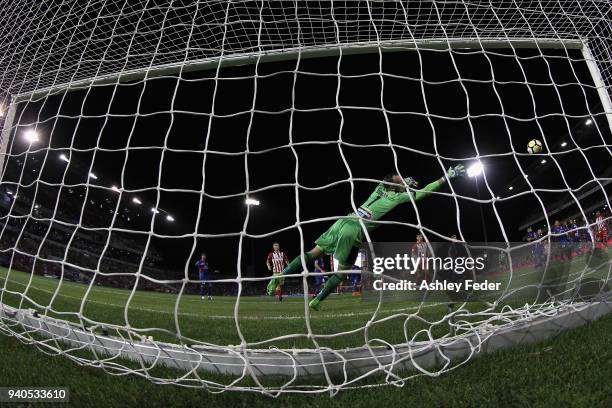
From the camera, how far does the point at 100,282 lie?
15867 mm

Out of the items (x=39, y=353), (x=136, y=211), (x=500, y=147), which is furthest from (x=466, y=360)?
(x=136, y=211)

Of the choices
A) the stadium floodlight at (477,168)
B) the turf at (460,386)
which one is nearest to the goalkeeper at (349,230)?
the stadium floodlight at (477,168)

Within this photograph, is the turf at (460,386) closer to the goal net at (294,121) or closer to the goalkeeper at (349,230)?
the goal net at (294,121)

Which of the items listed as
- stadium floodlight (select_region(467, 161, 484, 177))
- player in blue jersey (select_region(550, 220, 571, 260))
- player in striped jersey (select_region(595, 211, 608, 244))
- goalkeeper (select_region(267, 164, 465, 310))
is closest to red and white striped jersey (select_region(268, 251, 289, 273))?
stadium floodlight (select_region(467, 161, 484, 177))

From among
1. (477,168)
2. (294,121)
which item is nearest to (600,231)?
(477,168)

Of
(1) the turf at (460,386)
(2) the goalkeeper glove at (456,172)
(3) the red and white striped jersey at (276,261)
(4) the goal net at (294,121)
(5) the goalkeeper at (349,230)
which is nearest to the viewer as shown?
(1) the turf at (460,386)

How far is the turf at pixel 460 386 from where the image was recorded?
1310 mm

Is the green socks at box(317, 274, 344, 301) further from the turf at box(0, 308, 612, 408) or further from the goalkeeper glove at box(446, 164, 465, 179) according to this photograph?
the turf at box(0, 308, 612, 408)

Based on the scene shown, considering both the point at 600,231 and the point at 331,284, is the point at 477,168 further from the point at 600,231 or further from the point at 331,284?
the point at 600,231

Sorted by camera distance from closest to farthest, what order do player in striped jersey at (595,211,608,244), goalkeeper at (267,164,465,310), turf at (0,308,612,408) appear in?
turf at (0,308,612,408) < player in striped jersey at (595,211,608,244) < goalkeeper at (267,164,465,310)

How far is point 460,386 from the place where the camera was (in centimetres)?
142

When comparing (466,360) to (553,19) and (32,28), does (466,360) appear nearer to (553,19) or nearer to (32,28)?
(553,19)

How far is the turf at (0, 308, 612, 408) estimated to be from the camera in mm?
1310

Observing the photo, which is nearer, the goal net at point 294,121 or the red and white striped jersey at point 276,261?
the goal net at point 294,121
